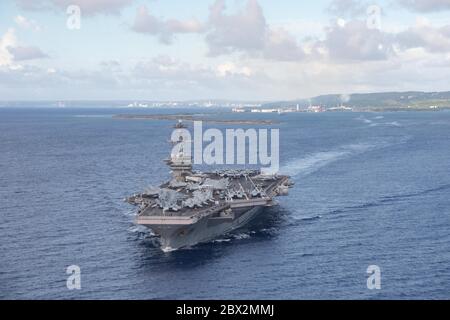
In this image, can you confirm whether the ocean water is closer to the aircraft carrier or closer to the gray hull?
the gray hull

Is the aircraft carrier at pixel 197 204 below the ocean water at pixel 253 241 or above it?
above

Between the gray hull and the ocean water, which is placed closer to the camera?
the ocean water

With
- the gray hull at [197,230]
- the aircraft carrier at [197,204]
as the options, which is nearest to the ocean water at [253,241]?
the gray hull at [197,230]

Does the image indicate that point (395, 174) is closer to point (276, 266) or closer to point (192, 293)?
point (276, 266)

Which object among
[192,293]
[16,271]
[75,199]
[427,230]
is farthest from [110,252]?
→ [427,230]

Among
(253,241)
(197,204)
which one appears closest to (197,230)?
(197,204)

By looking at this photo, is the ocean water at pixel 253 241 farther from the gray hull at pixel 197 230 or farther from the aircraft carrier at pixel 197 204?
the aircraft carrier at pixel 197 204

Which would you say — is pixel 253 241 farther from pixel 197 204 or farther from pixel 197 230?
pixel 197 204

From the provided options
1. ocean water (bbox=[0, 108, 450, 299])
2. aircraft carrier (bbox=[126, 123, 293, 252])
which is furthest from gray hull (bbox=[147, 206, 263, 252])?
ocean water (bbox=[0, 108, 450, 299])
